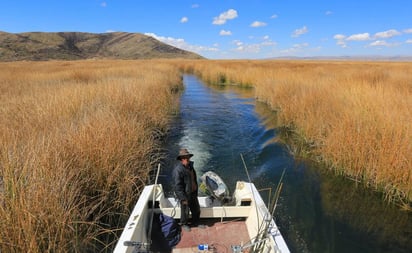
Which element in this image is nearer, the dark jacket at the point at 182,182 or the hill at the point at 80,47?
the dark jacket at the point at 182,182

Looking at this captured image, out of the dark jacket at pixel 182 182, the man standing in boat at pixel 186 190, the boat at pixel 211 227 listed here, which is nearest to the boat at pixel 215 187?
the boat at pixel 211 227

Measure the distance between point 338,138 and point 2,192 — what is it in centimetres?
670

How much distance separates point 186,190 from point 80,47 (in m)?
151

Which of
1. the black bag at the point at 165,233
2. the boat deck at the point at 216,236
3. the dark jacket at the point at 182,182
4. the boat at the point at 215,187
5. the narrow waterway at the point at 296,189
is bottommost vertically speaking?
the narrow waterway at the point at 296,189

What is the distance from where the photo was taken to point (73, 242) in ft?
10.6

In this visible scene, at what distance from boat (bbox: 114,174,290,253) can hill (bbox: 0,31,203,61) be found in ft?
317

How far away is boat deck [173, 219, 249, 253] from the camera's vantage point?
4.03 meters

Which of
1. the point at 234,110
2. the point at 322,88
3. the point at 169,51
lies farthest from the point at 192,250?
the point at 169,51

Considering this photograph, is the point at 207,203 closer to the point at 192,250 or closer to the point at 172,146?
the point at 192,250

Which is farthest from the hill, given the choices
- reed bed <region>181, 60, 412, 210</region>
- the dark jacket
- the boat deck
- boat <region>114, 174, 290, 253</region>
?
the boat deck

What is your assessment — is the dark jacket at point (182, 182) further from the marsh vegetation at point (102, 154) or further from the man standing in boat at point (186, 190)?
the marsh vegetation at point (102, 154)

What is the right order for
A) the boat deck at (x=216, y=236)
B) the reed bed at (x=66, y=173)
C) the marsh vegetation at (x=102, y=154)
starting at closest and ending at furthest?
1. the reed bed at (x=66, y=173)
2. the marsh vegetation at (x=102, y=154)
3. the boat deck at (x=216, y=236)

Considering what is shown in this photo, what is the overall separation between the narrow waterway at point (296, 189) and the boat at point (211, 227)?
983mm

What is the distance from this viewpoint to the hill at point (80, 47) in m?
92.6
